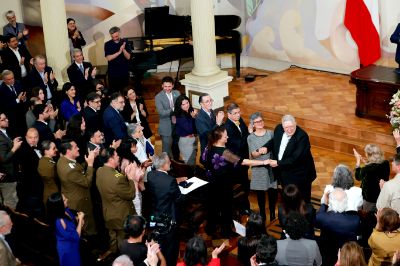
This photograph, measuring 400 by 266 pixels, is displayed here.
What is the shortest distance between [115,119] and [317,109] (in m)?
3.79

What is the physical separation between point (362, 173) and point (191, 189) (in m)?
1.69

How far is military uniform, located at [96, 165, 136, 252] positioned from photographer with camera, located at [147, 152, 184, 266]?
0.23 metres

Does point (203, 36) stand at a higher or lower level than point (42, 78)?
higher

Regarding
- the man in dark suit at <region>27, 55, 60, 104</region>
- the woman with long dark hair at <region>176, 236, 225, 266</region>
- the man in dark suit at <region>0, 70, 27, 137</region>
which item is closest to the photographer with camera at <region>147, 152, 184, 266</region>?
the woman with long dark hair at <region>176, 236, 225, 266</region>

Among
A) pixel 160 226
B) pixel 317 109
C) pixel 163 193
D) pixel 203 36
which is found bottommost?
pixel 317 109

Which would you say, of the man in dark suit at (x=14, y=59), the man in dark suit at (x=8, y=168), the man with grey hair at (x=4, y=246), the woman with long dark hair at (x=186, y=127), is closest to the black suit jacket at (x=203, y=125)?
the woman with long dark hair at (x=186, y=127)

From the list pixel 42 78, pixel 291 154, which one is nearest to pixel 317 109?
pixel 291 154

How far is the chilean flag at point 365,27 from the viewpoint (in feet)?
35.4

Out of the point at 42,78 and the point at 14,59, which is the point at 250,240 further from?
the point at 14,59

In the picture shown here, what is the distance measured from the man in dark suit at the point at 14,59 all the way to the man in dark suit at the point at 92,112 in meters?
2.33

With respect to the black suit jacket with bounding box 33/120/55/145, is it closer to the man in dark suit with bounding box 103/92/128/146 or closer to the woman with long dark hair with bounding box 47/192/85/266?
the man in dark suit with bounding box 103/92/128/146

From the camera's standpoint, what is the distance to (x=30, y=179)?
22.3 feet

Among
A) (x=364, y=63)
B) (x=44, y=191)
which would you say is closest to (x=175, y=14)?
(x=364, y=63)

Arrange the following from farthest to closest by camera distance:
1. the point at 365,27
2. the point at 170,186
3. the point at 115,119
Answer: the point at 365,27
the point at 115,119
the point at 170,186
